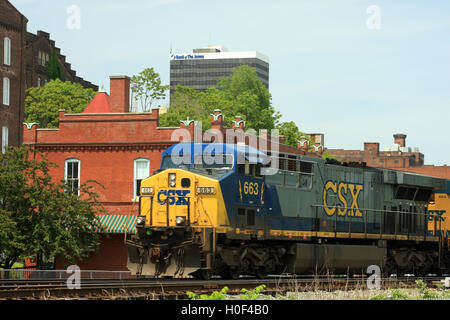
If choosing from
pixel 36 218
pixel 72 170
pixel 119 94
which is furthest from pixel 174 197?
→ pixel 119 94

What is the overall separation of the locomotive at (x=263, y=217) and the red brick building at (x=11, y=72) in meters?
46.0

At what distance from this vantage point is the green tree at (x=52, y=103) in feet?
296

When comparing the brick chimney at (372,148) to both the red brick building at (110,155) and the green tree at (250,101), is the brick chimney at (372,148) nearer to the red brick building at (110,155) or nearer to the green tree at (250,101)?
the green tree at (250,101)

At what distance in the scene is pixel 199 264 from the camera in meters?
21.7

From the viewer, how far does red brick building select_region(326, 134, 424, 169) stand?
159250 mm

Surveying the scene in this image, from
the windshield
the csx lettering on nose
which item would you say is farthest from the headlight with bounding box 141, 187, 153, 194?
the windshield

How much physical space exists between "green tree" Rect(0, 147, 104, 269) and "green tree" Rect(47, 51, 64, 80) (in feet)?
244

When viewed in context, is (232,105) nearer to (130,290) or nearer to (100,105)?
(100,105)

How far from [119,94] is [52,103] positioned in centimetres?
4241

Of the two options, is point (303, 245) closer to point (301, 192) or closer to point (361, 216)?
point (301, 192)

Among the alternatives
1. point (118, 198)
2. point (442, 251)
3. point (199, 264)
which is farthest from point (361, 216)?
point (118, 198)

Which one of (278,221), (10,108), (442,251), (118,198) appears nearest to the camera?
(278,221)

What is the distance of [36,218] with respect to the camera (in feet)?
111

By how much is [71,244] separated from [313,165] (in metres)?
13.0
